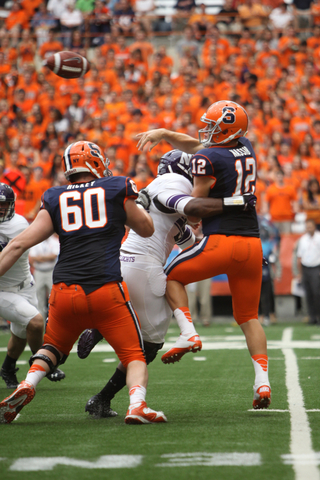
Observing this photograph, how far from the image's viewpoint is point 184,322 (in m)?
4.28

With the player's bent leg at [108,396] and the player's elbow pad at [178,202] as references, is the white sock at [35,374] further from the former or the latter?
the player's elbow pad at [178,202]

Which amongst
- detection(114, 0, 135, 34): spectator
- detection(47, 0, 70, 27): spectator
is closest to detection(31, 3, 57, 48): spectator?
detection(47, 0, 70, 27): spectator

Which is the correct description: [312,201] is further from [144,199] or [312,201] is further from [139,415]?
[139,415]

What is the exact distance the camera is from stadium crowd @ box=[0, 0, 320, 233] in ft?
42.1

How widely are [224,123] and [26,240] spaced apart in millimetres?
1531

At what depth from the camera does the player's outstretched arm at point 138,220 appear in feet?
13.2

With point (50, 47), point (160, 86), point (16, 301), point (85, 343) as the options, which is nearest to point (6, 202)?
point (16, 301)

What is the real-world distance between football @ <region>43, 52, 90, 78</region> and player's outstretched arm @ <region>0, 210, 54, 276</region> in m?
3.30

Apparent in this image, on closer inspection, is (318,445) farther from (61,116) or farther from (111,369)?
(61,116)

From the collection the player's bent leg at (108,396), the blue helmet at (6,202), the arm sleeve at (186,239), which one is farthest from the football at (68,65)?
the player's bent leg at (108,396)

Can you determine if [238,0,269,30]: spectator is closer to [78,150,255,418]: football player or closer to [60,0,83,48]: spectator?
[60,0,83,48]: spectator

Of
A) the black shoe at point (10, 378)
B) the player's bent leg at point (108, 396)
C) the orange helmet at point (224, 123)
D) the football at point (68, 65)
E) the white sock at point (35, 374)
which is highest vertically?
the football at point (68, 65)

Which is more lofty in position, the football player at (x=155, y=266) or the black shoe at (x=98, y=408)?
the football player at (x=155, y=266)

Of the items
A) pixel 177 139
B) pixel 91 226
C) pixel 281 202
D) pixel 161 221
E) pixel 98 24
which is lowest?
pixel 281 202
